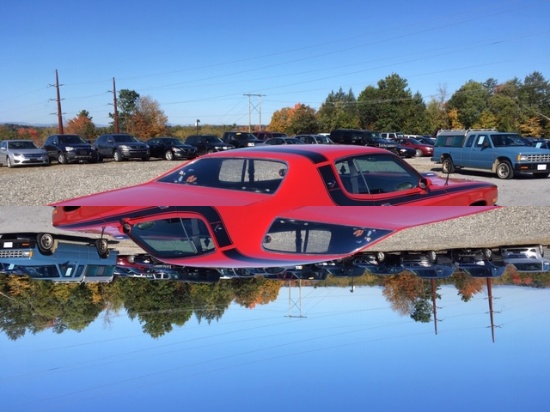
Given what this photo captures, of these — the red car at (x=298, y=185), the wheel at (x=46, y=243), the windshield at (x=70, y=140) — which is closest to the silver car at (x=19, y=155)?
the windshield at (x=70, y=140)

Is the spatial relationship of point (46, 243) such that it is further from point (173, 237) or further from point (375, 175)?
point (375, 175)

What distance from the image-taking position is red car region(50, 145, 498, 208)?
16.9 feet

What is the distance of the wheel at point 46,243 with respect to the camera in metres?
4.42

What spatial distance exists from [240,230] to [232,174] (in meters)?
2.30

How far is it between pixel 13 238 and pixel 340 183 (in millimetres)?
2750

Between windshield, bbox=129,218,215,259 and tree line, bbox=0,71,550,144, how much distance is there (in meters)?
61.2

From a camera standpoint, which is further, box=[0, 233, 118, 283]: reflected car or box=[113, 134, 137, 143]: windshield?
box=[113, 134, 137, 143]: windshield

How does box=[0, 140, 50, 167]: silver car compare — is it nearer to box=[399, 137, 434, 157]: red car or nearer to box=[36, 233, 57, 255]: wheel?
box=[399, 137, 434, 157]: red car

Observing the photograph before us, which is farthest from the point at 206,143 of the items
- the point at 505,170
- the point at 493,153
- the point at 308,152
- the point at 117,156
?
the point at 308,152

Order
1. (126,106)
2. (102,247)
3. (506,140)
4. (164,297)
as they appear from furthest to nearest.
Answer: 1. (126,106)
2. (506,140)
3. (102,247)
4. (164,297)

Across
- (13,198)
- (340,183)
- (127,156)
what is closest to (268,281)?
(340,183)

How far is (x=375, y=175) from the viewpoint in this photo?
6.43 m

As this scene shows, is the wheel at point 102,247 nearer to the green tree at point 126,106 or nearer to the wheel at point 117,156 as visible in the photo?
the wheel at point 117,156

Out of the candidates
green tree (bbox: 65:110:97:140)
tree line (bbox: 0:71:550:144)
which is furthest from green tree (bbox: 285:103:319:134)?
green tree (bbox: 65:110:97:140)
